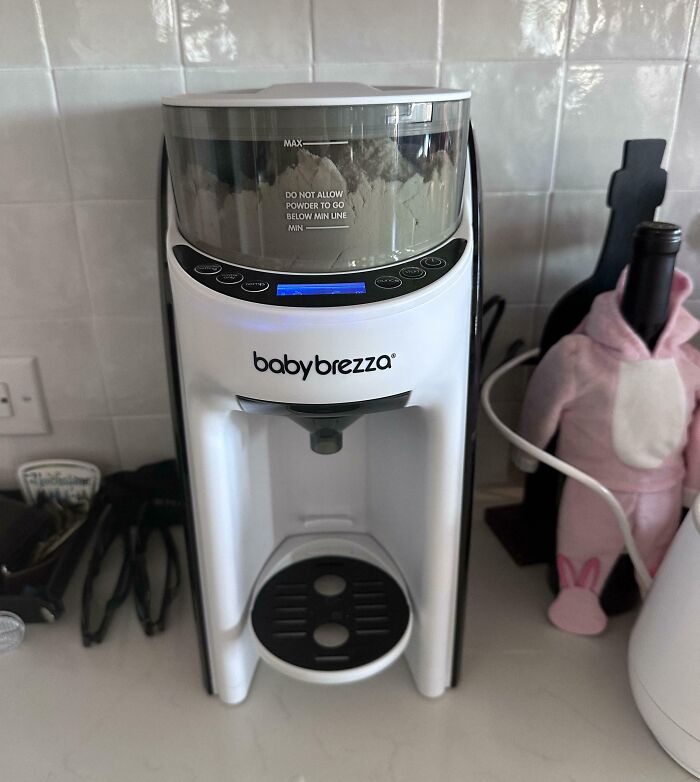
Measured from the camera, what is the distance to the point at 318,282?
484 mm

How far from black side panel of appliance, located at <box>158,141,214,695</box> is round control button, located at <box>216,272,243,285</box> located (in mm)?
58

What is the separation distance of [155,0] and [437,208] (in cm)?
37

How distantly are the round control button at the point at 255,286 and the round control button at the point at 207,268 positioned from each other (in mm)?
28

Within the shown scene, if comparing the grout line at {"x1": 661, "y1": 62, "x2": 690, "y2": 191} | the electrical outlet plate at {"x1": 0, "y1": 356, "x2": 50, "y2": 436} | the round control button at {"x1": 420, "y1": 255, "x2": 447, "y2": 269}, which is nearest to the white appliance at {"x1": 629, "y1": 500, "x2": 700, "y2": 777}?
the round control button at {"x1": 420, "y1": 255, "x2": 447, "y2": 269}

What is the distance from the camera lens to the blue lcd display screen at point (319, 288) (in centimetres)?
48

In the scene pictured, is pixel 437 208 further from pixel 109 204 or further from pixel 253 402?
pixel 109 204

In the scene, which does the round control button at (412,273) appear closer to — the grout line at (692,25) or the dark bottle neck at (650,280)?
the dark bottle neck at (650,280)

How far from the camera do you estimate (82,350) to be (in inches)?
32.2

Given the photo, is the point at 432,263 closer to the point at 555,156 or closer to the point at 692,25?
the point at 555,156

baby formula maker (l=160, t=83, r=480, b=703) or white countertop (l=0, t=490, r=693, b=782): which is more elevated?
baby formula maker (l=160, t=83, r=480, b=703)

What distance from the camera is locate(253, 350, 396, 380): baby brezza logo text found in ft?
1.55

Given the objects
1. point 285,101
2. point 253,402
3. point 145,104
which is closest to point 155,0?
point 145,104

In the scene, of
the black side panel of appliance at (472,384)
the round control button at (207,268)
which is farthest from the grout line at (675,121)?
the round control button at (207,268)

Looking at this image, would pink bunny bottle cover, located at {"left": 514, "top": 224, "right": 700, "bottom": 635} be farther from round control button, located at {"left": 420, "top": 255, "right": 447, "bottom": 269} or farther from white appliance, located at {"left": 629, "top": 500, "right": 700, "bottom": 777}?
round control button, located at {"left": 420, "top": 255, "right": 447, "bottom": 269}
